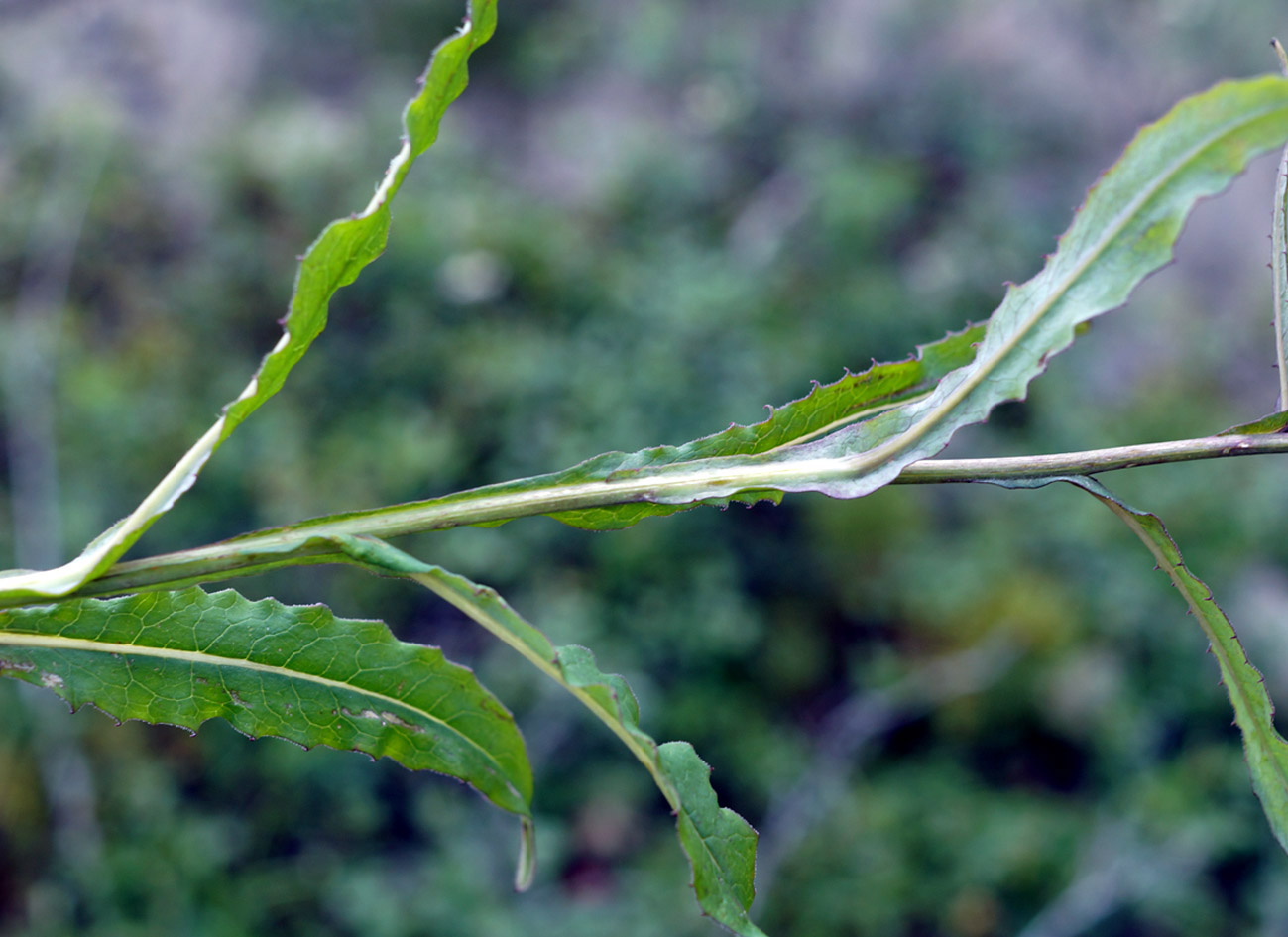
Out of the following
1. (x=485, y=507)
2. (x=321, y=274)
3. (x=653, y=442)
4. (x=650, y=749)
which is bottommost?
(x=650, y=749)

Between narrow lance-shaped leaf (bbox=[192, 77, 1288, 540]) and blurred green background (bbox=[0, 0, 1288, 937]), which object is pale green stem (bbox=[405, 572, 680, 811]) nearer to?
narrow lance-shaped leaf (bbox=[192, 77, 1288, 540])

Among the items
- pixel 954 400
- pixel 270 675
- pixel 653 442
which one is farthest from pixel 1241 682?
pixel 653 442

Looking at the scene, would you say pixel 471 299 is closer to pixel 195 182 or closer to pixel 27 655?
pixel 195 182

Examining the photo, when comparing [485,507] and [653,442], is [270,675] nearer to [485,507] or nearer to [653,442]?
[485,507]

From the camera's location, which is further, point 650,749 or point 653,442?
point 653,442

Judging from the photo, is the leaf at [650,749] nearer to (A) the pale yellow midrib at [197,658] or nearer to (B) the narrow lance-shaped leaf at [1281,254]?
(A) the pale yellow midrib at [197,658]

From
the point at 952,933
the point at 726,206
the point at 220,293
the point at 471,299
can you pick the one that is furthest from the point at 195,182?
the point at 952,933

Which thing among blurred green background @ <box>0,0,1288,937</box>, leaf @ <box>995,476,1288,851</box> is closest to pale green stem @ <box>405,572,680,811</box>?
leaf @ <box>995,476,1288,851</box>

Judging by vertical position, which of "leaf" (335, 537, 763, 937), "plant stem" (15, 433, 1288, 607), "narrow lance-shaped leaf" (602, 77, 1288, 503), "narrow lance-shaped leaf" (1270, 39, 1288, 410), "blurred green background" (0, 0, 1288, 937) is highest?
"blurred green background" (0, 0, 1288, 937)
